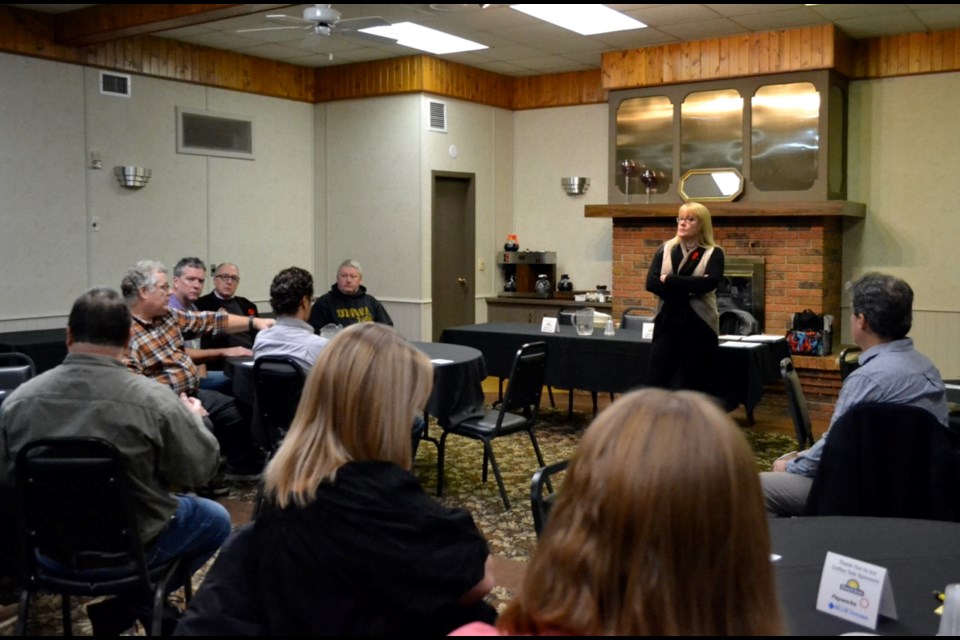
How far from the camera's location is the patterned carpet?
347cm

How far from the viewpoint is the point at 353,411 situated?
1.74 m

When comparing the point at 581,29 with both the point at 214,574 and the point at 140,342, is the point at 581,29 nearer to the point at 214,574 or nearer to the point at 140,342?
the point at 140,342

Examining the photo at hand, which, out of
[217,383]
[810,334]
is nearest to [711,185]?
[810,334]

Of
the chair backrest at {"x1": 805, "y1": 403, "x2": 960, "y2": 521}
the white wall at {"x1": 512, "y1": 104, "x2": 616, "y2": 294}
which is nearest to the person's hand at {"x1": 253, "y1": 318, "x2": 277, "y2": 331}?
the chair backrest at {"x1": 805, "y1": 403, "x2": 960, "y2": 521}

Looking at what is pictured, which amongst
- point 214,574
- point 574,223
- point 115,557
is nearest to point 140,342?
point 115,557

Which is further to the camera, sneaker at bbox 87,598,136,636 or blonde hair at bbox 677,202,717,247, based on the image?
blonde hair at bbox 677,202,717,247

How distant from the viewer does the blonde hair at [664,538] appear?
100 cm

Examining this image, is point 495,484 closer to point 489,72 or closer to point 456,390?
point 456,390

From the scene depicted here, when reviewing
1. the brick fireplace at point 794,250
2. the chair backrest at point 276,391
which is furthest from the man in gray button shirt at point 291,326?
the brick fireplace at point 794,250

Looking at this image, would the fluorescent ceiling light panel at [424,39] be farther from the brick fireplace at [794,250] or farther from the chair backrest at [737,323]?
the chair backrest at [737,323]

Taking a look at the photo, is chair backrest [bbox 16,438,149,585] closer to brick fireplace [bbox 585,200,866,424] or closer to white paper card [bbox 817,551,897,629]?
white paper card [bbox 817,551,897,629]

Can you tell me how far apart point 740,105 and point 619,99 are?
3.81 ft

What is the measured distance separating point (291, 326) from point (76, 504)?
219 centimetres

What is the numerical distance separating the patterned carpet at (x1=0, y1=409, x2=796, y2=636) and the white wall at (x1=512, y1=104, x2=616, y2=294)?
9.25ft
